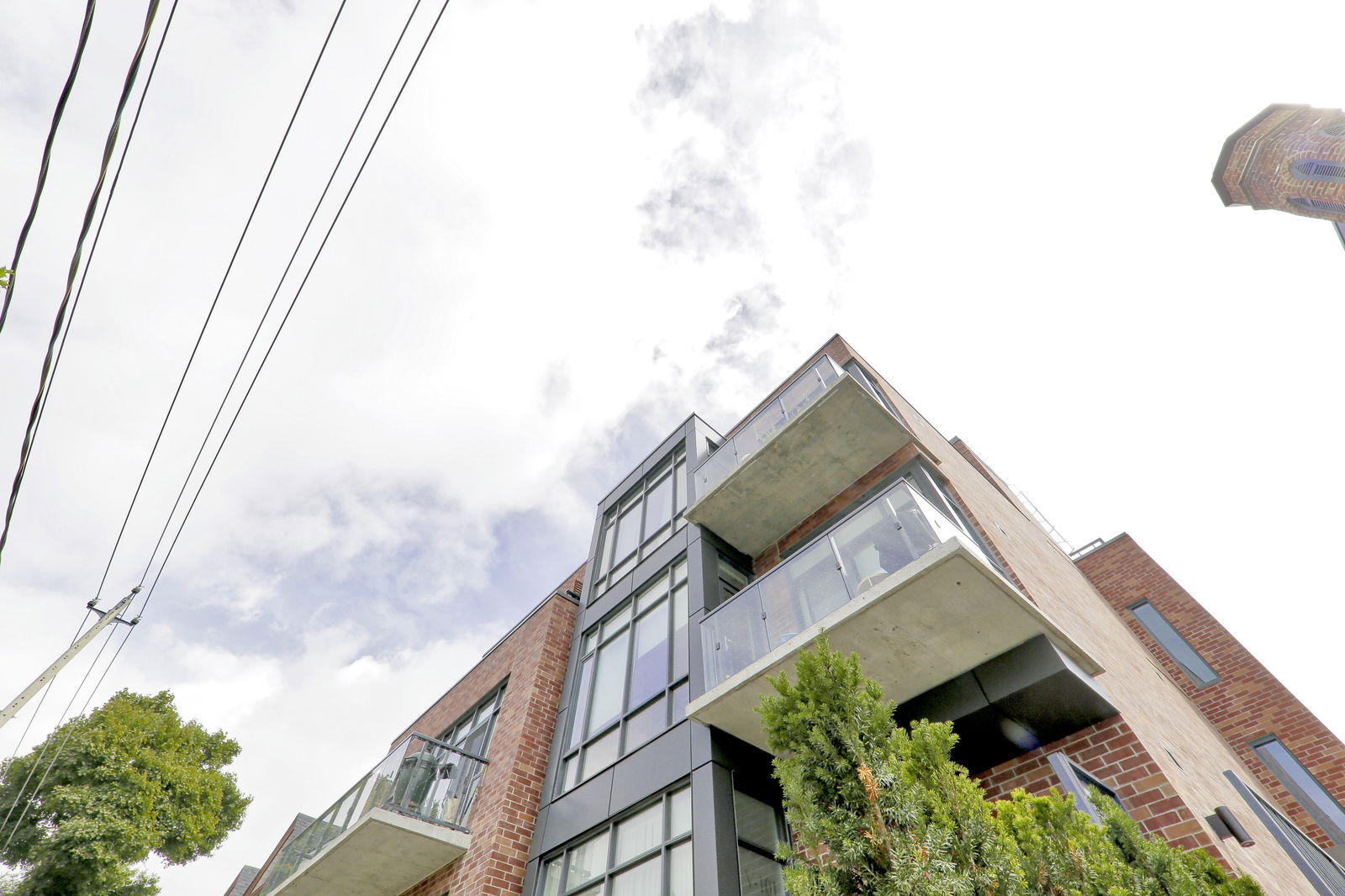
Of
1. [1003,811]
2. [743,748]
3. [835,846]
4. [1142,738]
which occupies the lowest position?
[835,846]

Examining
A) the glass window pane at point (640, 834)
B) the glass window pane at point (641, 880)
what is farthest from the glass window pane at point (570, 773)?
the glass window pane at point (641, 880)

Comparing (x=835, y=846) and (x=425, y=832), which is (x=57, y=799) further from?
(x=835, y=846)

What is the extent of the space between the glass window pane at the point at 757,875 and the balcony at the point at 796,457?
4657mm

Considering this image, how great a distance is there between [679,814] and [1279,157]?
33.0 m

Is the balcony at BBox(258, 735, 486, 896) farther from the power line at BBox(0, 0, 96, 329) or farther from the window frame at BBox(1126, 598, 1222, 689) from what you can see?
the window frame at BBox(1126, 598, 1222, 689)

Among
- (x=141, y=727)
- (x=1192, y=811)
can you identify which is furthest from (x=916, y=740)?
(x=141, y=727)

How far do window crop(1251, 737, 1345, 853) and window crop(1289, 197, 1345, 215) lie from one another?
67.9ft

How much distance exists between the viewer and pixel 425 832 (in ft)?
28.1

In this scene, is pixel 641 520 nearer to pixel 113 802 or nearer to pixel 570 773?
pixel 570 773

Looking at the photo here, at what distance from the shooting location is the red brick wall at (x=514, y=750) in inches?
326

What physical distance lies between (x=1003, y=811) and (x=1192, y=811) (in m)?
2.09

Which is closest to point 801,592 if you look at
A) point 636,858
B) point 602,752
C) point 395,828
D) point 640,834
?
point 640,834

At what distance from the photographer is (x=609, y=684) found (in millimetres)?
9648

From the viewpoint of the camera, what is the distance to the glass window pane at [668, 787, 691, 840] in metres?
6.69
